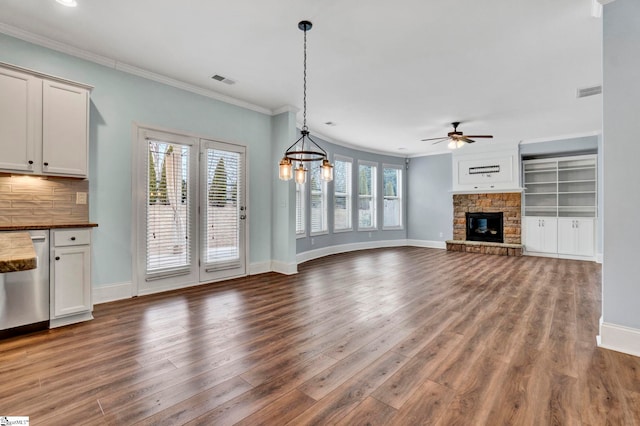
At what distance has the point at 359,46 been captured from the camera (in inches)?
130

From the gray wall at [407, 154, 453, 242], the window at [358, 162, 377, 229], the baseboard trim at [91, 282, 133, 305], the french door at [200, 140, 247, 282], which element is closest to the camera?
the baseboard trim at [91, 282, 133, 305]

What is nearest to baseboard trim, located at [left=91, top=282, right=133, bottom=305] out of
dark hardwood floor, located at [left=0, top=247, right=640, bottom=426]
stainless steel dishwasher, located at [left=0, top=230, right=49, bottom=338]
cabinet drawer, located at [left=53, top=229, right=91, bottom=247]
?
dark hardwood floor, located at [left=0, top=247, right=640, bottom=426]

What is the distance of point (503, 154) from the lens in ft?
25.7

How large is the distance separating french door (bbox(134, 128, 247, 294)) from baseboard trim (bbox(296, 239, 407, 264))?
194 centimetres

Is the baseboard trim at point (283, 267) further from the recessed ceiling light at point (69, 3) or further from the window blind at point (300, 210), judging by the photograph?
the recessed ceiling light at point (69, 3)

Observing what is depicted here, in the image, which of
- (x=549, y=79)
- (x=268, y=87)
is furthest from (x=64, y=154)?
(x=549, y=79)

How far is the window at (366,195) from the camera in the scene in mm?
8641

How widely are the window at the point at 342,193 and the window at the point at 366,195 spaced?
1.56 ft

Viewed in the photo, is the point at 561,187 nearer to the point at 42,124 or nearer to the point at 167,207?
the point at 167,207

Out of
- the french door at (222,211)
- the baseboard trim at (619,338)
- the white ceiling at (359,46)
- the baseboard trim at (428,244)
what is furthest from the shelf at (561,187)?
the french door at (222,211)

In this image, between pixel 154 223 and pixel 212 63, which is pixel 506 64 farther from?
pixel 154 223

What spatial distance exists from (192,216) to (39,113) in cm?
200

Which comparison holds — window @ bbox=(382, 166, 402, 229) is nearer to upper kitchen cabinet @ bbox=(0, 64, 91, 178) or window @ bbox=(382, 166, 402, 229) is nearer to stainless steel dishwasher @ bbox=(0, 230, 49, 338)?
upper kitchen cabinet @ bbox=(0, 64, 91, 178)

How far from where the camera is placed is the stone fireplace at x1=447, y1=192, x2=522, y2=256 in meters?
7.72
